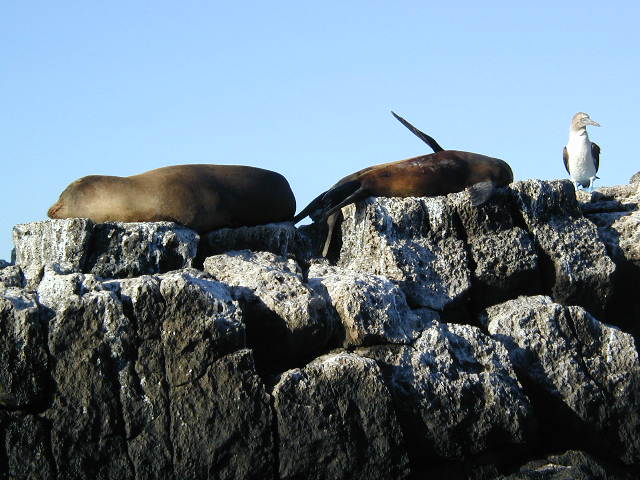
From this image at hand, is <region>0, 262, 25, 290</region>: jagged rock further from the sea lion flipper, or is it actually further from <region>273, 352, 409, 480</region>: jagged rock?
the sea lion flipper

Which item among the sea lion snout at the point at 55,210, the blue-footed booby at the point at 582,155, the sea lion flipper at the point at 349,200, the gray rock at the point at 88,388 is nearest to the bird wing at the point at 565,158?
the blue-footed booby at the point at 582,155

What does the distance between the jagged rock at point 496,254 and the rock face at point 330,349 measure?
0.02 metres

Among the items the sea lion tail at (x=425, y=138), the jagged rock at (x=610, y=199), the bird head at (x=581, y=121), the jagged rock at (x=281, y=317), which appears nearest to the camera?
the jagged rock at (x=281, y=317)

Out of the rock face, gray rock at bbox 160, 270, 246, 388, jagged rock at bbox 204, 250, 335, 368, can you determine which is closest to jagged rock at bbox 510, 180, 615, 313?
the rock face

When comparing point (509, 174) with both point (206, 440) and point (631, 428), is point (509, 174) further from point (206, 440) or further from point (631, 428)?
point (206, 440)

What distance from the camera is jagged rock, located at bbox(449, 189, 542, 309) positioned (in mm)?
8195

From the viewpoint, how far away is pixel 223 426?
609cm

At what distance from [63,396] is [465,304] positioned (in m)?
3.51

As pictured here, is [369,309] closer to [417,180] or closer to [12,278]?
[417,180]

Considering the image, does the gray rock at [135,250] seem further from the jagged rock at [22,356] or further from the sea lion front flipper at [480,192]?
the sea lion front flipper at [480,192]

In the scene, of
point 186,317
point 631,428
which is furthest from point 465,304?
point 186,317

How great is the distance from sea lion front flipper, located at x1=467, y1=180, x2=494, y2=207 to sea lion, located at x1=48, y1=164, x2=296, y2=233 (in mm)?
1806

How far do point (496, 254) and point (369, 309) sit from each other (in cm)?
175

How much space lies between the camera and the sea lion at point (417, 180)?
862 cm
